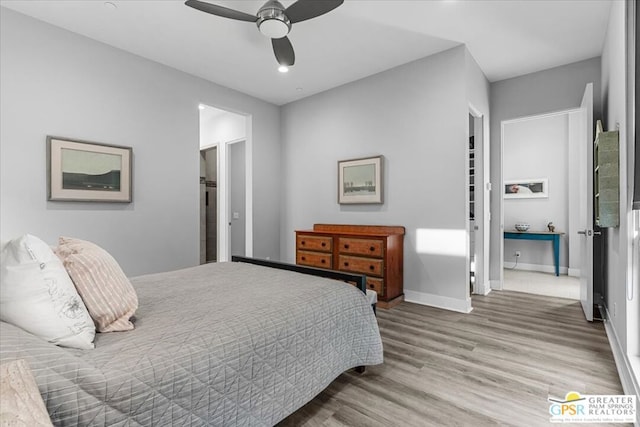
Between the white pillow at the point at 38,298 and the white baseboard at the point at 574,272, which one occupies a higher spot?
the white pillow at the point at 38,298

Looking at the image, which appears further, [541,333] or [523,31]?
[523,31]

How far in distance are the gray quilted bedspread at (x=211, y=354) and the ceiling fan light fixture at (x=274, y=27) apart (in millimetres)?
1925

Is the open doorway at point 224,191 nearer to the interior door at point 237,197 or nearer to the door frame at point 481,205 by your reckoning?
the interior door at point 237,197

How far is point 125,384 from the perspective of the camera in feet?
3.04

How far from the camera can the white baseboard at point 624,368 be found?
161 centimetres

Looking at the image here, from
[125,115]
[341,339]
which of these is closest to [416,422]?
[341,339]

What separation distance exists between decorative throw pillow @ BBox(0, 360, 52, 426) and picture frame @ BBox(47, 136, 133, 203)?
2.84 meters

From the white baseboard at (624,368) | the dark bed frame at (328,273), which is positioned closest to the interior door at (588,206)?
the white baseboard at (624,368)

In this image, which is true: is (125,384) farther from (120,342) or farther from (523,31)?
(523,31)

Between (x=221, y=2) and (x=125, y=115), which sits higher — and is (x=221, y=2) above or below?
above

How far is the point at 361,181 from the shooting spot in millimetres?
4133

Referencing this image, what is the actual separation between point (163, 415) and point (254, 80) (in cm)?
404

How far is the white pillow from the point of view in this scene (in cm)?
102

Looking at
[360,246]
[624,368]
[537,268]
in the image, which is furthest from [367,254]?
[537,268]
